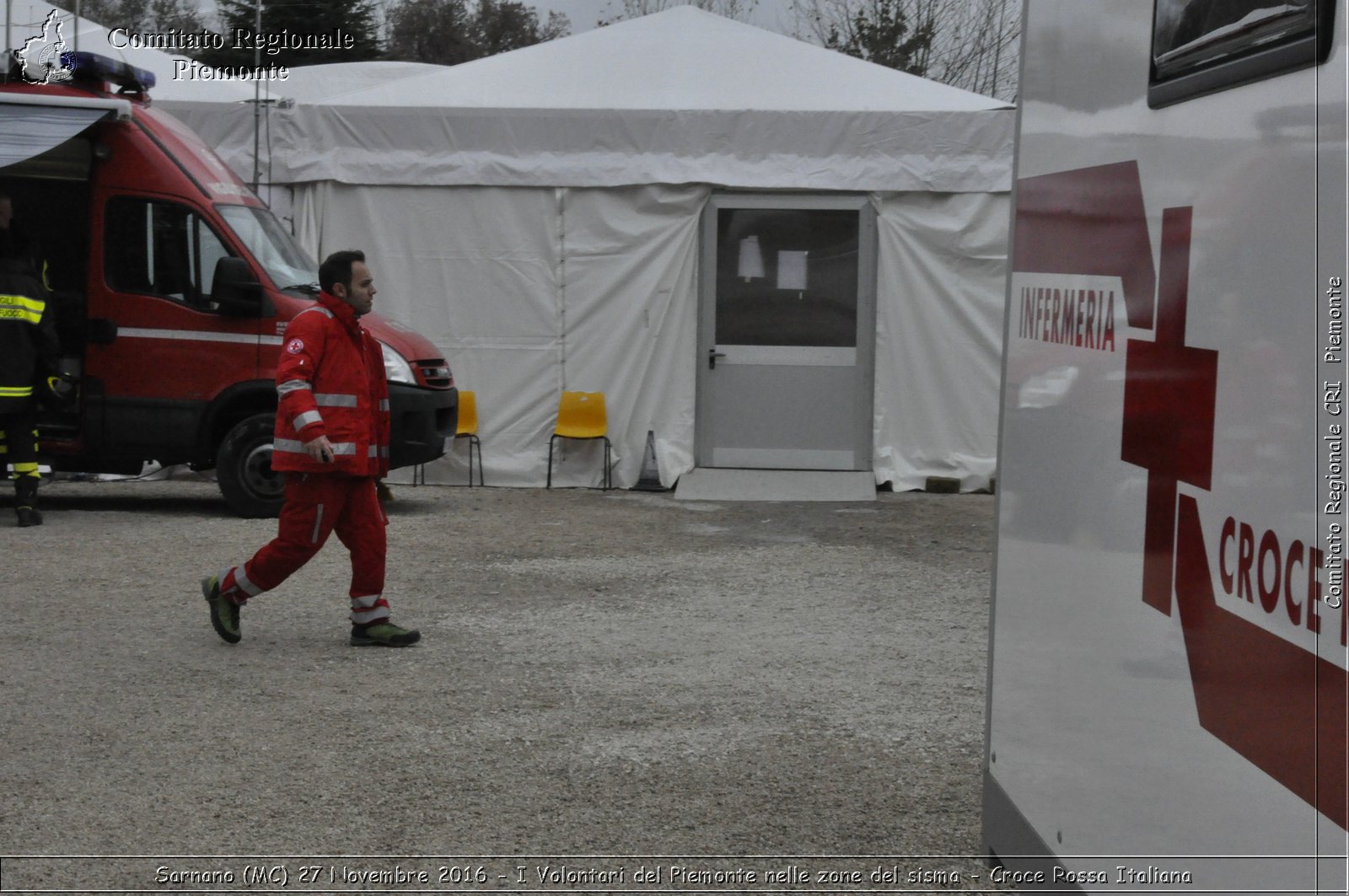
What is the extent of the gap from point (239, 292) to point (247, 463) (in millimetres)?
1196

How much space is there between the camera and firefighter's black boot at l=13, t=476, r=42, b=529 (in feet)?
32.8

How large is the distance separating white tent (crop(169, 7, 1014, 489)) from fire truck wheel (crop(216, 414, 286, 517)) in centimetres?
246

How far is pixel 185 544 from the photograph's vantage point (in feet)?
31.0

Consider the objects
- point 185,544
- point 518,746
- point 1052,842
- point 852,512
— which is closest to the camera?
point 1052,842

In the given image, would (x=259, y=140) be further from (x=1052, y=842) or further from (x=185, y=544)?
(x=1052, y=842)

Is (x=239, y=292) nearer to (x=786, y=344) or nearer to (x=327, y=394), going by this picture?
(x=327, y=394)

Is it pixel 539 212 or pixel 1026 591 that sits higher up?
pixel 539 212

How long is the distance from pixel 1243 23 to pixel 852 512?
30.7 feet

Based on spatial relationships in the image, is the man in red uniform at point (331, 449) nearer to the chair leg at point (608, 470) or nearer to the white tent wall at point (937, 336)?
the chair leg at point (608, 470)

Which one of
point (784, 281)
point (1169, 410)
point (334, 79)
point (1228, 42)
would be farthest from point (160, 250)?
point (1228, 42)

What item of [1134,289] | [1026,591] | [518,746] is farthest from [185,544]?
[1134,289]

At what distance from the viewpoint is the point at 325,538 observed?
21.2 ft

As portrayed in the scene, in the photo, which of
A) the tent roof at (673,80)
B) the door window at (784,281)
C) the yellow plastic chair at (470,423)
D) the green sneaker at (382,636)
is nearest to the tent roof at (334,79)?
the tent roof at (673,80)

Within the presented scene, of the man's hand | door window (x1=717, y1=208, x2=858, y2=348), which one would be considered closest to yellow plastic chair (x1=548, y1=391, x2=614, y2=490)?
door window (x1=717, y1=208, x2=858, y2=348)
